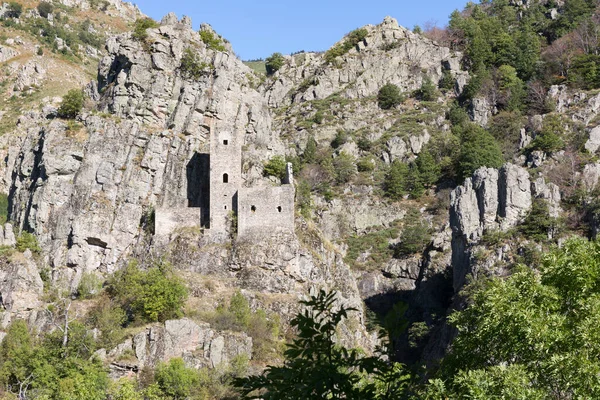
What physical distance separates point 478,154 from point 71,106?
33.5 metres

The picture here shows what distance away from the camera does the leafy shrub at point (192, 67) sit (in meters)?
63.0

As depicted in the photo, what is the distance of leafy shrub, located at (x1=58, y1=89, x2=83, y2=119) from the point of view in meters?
61.7

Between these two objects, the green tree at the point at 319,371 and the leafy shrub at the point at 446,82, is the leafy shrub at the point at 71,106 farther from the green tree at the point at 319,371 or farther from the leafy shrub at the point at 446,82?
the green tree at the point at 319,371

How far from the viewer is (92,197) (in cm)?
5684

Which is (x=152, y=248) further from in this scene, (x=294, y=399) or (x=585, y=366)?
(x=294, y=399)

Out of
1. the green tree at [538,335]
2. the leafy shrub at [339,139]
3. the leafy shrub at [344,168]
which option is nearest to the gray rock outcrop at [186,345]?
the green tree at [538,335]

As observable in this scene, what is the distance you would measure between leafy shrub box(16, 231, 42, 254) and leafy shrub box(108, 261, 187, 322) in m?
6.53

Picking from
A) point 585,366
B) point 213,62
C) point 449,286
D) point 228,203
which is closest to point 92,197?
point 228,203

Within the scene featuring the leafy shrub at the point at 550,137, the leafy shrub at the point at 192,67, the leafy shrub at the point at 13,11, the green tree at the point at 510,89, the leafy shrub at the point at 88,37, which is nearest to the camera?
the leafy shrub at the point at 192,67

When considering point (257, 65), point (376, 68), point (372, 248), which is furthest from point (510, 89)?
point (257, 65)

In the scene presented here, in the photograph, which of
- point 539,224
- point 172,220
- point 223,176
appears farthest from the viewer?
point 172,220

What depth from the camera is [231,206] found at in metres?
53.2

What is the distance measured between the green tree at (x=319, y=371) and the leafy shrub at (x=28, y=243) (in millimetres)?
44748

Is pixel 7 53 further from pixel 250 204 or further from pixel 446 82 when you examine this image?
pixel 250 204
